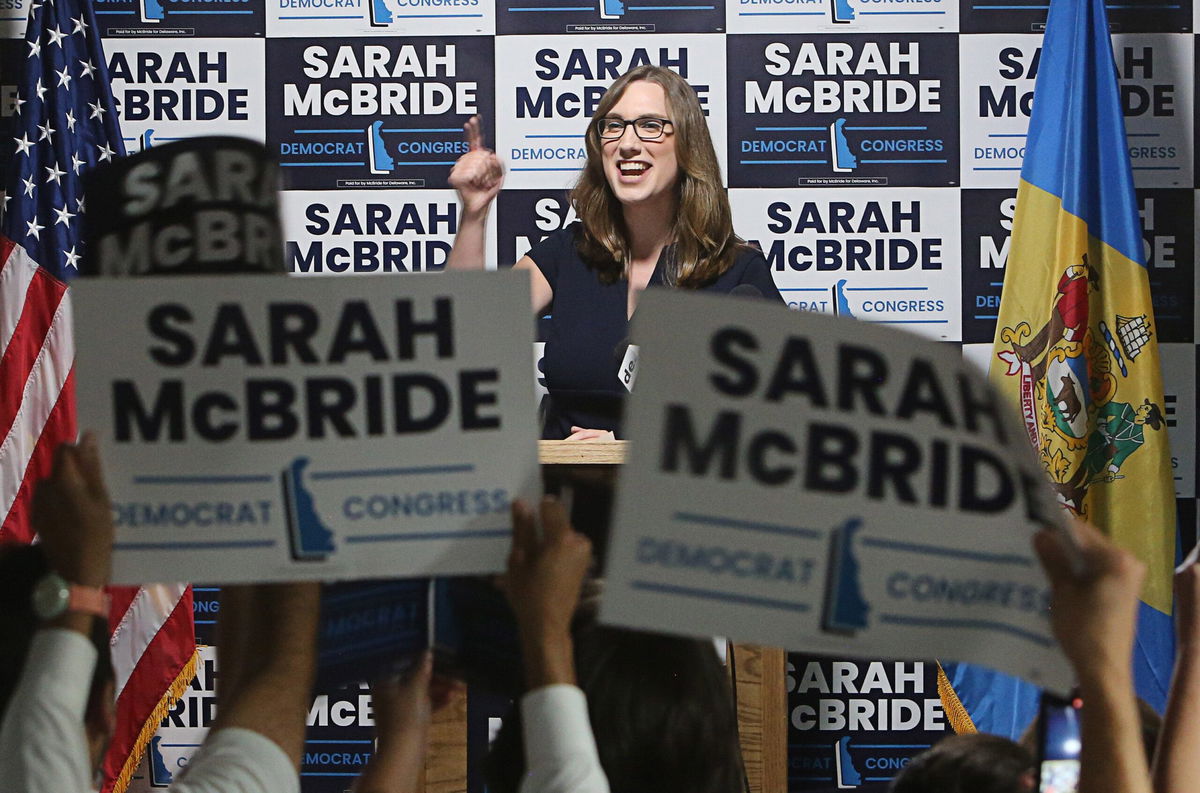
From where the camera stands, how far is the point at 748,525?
81 cm

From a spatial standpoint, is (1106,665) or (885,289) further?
(885,289)

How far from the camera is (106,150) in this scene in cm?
329

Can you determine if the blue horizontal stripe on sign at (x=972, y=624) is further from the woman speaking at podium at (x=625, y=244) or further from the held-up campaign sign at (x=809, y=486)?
the woman speaking at podium at (x=625, y=244)

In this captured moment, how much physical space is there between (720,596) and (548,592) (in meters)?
0.11

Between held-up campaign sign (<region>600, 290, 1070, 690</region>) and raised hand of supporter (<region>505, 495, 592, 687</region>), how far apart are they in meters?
0.03

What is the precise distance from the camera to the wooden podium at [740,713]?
2434mm

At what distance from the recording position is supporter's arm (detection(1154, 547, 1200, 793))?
910 millimetres

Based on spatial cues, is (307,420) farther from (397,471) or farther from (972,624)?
(972,624)

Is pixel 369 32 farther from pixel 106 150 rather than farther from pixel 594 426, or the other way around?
pixel 594 426

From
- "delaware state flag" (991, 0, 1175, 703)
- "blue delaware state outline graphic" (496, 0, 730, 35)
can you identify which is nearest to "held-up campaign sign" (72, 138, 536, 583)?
"delaware state flag" (991, 0, 1175, 703)

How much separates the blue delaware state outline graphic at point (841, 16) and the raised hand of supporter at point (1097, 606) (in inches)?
123

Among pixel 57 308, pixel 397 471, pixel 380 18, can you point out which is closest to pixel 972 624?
pixel 397 471

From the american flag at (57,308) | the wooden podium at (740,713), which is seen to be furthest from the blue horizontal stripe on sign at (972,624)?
the american flag at (57,308)

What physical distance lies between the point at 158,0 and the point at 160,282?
323 cm
